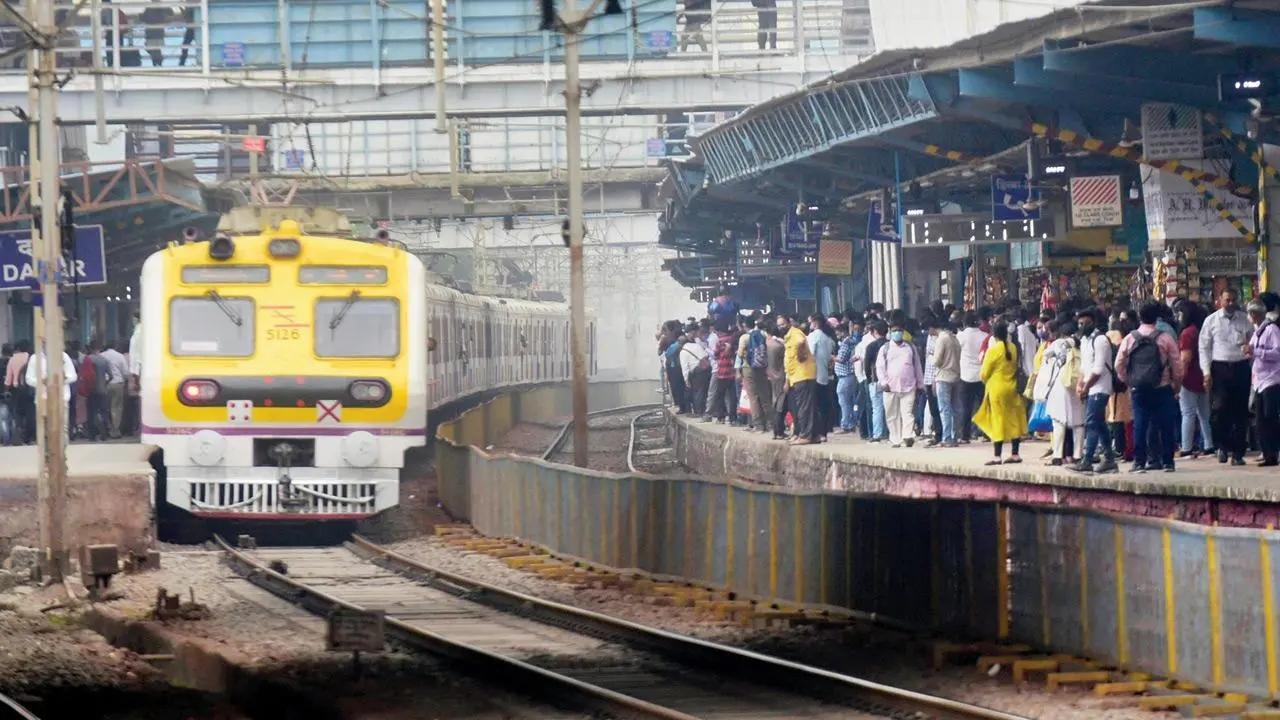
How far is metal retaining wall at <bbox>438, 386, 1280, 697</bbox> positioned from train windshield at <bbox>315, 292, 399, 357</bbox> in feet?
8.86

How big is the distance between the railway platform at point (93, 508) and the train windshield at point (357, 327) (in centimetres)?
214

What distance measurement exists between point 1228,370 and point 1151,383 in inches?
28.6

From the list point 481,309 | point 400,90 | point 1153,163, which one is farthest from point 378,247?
point 400,90

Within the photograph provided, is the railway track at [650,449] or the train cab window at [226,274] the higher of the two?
the train cab window at [226,274]

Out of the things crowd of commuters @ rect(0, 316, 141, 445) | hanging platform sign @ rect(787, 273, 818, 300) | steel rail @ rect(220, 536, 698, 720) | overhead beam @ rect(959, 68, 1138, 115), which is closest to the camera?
steel rail @ rect(220, 536, 698, 720)

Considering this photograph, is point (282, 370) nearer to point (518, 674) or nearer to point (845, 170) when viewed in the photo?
point (518, 674)

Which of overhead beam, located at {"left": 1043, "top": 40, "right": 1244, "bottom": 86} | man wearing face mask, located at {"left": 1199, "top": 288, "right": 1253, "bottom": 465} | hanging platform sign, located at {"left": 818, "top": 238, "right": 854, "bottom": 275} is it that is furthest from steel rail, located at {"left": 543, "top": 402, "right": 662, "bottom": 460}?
man wearing face mask, located at {"left": 1199, "top": 288, "right": 1253, "bottom": 465}

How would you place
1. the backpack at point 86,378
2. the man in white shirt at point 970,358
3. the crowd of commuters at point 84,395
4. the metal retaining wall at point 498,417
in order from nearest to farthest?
the man in white shirt at point 970,358 < the metal retaining wall at point 498,417 < the crowd of commuters at point 84,395 < the backpack at point 86,378

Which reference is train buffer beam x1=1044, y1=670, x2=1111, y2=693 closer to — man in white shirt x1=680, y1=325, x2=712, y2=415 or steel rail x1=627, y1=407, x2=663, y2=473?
steel rail x1=627, y1=407, x2=663, y2=473

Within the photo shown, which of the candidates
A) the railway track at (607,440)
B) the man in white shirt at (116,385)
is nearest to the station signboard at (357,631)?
the man in white shirt at (116,385)

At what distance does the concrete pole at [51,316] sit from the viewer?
17250mm

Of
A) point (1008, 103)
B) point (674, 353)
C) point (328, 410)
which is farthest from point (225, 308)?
point (674, 353)

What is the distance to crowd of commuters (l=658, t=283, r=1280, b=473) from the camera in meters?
16.8

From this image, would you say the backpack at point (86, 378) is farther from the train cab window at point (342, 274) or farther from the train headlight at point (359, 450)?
the train headlight at point (359, 450)
